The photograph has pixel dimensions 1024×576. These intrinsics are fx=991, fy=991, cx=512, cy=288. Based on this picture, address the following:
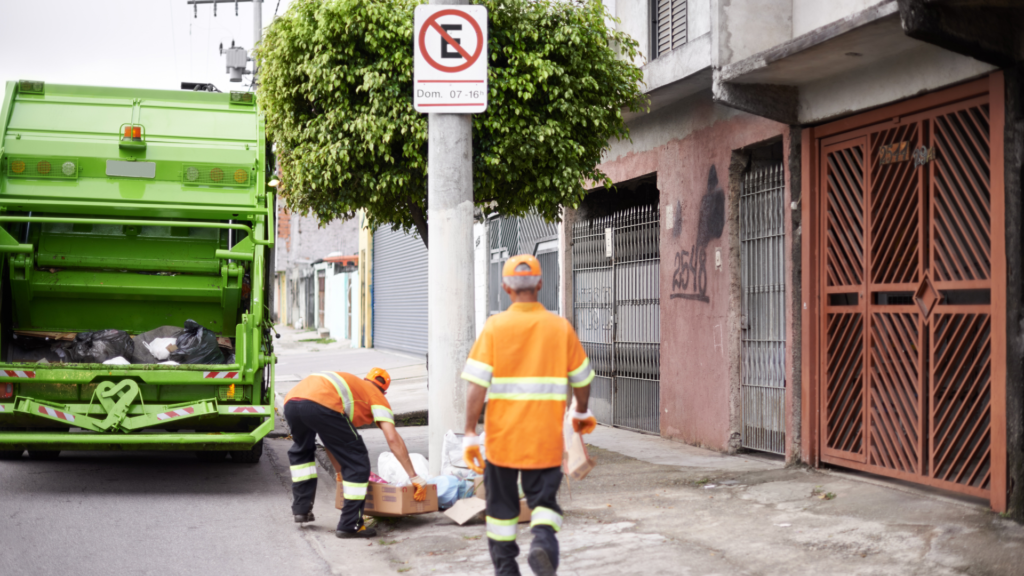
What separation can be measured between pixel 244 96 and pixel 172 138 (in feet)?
2.70

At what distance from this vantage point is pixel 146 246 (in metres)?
8.68

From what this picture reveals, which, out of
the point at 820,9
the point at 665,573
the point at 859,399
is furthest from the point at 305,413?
the point at 820,9

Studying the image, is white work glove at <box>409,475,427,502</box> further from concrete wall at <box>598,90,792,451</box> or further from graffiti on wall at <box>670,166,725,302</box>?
graffiti on wall at <box>670,166,725,302</box>

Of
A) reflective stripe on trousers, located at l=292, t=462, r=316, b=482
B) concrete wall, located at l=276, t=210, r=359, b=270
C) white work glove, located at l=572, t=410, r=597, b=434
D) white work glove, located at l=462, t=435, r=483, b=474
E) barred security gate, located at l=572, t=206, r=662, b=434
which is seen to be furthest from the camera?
concrete wall, located at l=276, t=210, r=359, b=270

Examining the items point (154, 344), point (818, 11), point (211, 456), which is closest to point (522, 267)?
point (818, 11)

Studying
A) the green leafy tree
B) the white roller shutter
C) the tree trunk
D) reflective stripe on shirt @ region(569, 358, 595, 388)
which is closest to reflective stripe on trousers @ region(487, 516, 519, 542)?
reflective stripe on shirt @ region(569, 358, 595, 388)

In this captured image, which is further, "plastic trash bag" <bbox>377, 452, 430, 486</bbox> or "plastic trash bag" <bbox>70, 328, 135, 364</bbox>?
"plastic trash bag" <bbox>70, 328, 135, 364</bbox>

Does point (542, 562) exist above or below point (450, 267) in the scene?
below

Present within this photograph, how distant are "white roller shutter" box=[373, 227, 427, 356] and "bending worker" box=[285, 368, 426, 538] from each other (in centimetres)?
1363

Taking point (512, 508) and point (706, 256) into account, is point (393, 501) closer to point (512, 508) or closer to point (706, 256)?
point (512, 508)

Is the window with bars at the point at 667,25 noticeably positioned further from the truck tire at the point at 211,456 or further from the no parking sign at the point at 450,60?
the truck tire at the point at 211,456

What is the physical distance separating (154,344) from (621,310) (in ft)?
16.7

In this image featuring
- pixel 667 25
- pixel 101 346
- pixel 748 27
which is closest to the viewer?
pixel 748 27

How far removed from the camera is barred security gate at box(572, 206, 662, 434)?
1056 cm
